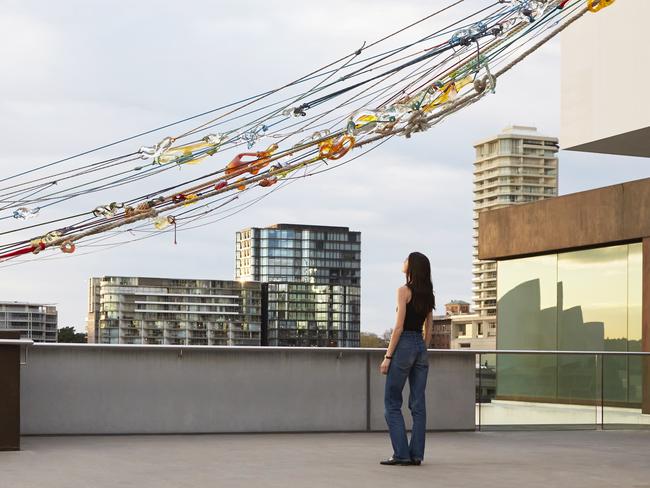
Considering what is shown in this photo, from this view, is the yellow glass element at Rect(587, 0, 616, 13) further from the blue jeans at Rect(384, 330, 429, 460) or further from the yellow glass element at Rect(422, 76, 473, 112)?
the blue jeans at Rect(384, 330, 429, 460)

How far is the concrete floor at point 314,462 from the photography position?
8.70m

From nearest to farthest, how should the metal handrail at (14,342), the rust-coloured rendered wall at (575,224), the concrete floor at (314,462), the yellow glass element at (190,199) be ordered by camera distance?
1. the concrete floor at (314,462)
2. the metal handrail at (14,342)
3. the yellow glass element at (190,199)
4. the rust-coloured rendered wall at (575,224)

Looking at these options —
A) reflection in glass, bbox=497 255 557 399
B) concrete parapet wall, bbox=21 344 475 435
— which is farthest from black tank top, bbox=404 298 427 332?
reflection in glass, bbox=497 255 557 399

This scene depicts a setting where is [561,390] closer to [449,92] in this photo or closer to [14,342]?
[449,92]

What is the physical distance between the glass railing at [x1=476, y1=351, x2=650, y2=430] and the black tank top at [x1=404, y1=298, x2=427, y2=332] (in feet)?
15.5

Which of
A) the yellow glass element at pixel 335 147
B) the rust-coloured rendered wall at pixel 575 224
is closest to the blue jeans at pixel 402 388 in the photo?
the yellow glass element at pixel 335 147

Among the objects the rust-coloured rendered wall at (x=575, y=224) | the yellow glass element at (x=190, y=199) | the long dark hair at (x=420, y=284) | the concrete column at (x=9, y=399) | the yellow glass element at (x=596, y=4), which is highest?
the yellow glass element at (x=596, y=4)

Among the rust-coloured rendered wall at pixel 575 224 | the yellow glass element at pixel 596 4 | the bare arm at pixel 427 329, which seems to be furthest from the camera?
the rust-coloured rendered wall at pixel 575 224

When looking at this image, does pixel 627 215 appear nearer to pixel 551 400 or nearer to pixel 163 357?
pixel 551 400

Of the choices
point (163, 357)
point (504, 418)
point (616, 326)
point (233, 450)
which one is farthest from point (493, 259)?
point (233, 450)

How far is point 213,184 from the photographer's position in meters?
11.3

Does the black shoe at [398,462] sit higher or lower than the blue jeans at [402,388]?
lower

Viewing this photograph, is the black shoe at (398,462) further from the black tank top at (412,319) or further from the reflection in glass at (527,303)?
the reflection in glass at (527,303)

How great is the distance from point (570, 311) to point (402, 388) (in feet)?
51.1
